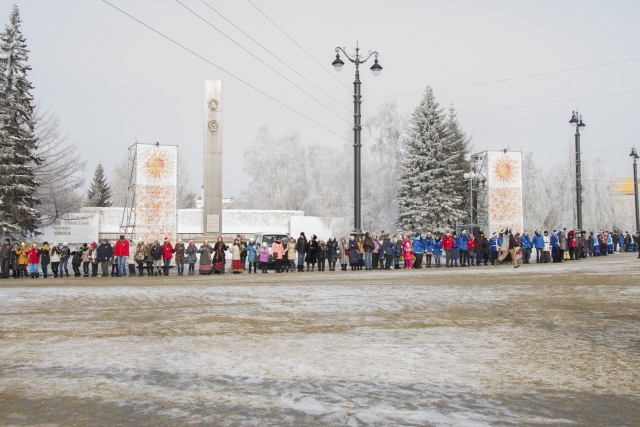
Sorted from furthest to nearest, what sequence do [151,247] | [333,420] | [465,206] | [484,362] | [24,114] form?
[465,206], [24,114], [151,247], [484,362], [333,420]

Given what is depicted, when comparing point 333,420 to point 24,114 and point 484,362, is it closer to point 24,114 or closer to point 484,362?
point 484,362

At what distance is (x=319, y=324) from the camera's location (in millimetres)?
9336

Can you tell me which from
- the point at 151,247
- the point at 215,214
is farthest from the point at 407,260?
the point at 215,214

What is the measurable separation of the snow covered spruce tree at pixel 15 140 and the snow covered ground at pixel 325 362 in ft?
71.2

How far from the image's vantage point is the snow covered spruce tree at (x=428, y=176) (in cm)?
4450

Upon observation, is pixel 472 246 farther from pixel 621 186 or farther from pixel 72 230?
pixel 621 186

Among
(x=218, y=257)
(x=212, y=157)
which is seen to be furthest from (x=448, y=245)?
(x=212, y=157)

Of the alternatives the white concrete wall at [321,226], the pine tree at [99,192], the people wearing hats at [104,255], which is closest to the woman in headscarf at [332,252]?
the people wearing hats at [104,255]

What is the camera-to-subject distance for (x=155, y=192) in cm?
3262

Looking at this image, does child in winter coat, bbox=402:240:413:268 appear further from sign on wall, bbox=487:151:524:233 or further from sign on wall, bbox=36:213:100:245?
sign on wall, bbox=36:213:100:245

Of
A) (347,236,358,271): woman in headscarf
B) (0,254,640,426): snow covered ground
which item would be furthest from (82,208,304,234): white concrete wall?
(0,254,640,426): snow covered ground

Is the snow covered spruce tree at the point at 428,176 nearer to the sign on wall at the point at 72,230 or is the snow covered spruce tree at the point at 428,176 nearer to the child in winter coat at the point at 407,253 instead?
the child in winter coat at the point at 407,253

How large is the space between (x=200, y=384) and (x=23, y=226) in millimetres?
31627

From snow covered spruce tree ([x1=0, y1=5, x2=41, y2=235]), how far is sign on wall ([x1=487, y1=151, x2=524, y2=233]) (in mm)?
Answer: 27543
